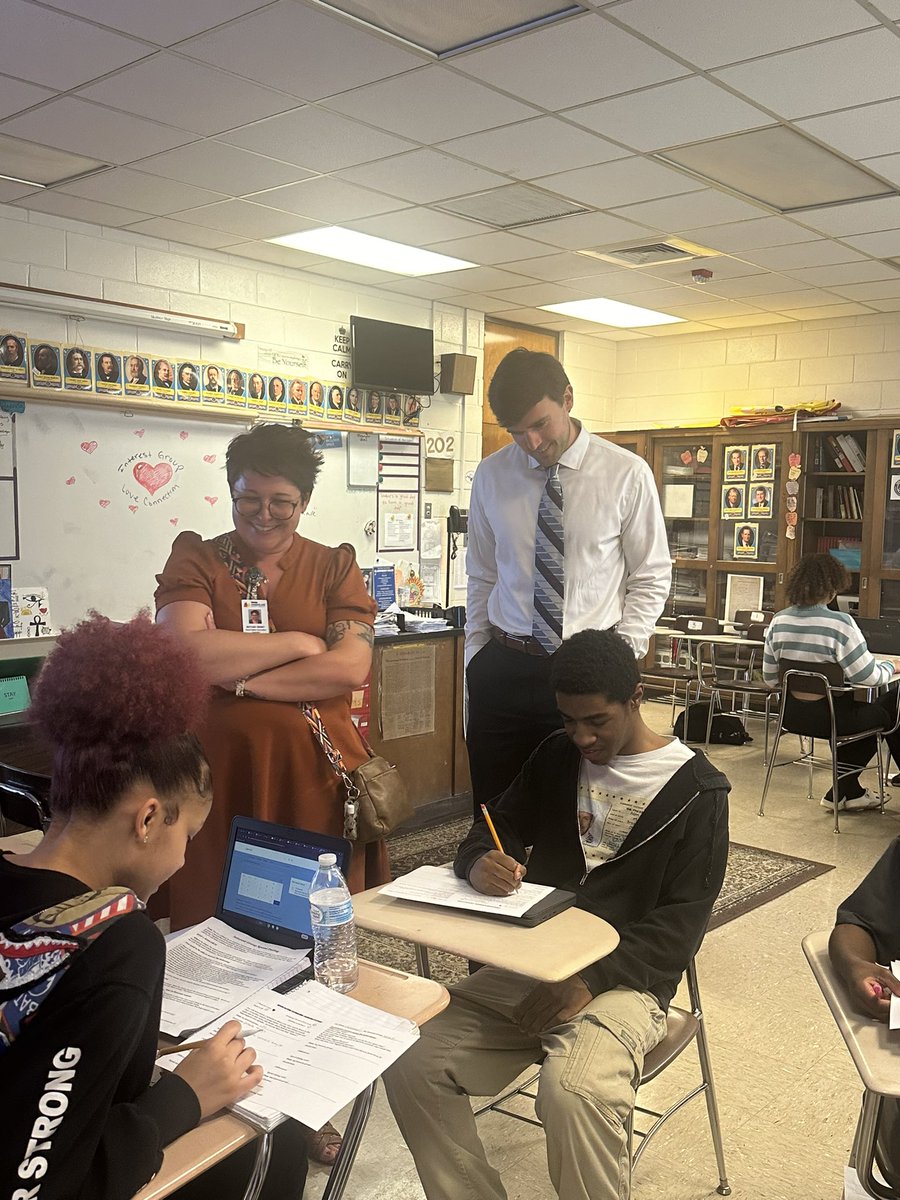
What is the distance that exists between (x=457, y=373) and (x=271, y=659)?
4848 millimetres

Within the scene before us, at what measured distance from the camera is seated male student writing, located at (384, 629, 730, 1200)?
5.86 ft

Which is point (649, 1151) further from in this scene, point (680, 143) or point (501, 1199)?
point (680, 143)

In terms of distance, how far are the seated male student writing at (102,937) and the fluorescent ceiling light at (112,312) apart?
3831 mm

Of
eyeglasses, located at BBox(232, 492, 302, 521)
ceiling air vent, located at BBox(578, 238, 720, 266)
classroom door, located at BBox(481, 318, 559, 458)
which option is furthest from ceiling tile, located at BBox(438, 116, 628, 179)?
classroom door, located at BBox(481, 318, 559, 458)

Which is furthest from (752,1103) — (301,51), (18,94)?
A: (18,94)

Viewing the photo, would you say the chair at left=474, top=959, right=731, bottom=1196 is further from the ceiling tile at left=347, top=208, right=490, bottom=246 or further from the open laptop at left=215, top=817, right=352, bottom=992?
the ceiling tile at left=347, top=208, right=490, bottom=246

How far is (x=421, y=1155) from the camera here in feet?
6.17

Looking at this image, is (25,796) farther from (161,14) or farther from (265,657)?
(161,14)

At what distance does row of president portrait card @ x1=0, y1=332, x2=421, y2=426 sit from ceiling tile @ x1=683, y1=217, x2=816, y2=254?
2.20 meters

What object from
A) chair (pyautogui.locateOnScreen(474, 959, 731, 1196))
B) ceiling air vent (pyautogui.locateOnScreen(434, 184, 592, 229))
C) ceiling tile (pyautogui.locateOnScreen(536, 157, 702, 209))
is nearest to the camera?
chair (pyautogui.locateOnScreen(474, 959, 731, 1196))

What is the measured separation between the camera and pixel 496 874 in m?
1.97

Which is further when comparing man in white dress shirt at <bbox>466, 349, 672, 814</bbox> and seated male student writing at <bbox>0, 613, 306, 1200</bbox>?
man in white dress shirt at <bbox>466, 349, 672, 814</bbox>

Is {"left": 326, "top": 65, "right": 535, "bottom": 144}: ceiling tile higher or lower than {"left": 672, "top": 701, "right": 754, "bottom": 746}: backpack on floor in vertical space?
higher

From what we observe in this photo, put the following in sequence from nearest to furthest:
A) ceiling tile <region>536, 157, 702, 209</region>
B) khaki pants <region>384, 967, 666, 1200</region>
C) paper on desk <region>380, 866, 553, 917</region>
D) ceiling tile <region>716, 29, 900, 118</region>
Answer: khaki pants <region>384, 967, 666, 1200</region> → paper on desk <region>380, 866, 553, 917</region> → ceiling tile <region>716, 29, 900, 118</region> → ceiling tile <region>536, 157, 702, 209</region>
